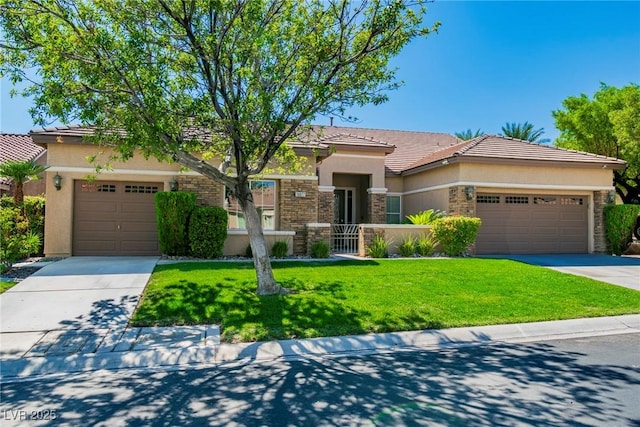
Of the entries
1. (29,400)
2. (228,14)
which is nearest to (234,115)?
(228,14)

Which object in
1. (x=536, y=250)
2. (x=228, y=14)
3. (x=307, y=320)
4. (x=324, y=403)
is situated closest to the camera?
(x=324, y=403)

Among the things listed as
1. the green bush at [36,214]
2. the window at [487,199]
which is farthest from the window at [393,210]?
the green bush at [36,214]

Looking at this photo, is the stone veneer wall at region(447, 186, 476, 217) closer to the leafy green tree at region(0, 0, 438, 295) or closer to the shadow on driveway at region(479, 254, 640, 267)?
the shadow on driveway at region(479, 254, 640, 267)

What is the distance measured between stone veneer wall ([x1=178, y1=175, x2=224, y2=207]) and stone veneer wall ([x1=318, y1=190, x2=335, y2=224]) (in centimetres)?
491

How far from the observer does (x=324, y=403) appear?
4.41 m

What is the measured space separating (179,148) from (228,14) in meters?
2.72

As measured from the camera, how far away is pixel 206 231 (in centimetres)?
1352

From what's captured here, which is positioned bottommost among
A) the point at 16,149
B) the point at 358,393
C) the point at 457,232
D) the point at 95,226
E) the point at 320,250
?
the point at 358,393

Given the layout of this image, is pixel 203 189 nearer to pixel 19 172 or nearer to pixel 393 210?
pixel 19 172

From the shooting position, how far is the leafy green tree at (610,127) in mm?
19531

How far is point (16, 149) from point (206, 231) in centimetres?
1258

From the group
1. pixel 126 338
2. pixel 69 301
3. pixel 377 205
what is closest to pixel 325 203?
pixel 377 205

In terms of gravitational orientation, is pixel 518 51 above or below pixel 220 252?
above

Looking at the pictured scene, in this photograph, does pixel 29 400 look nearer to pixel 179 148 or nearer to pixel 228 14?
pixel 179 148
